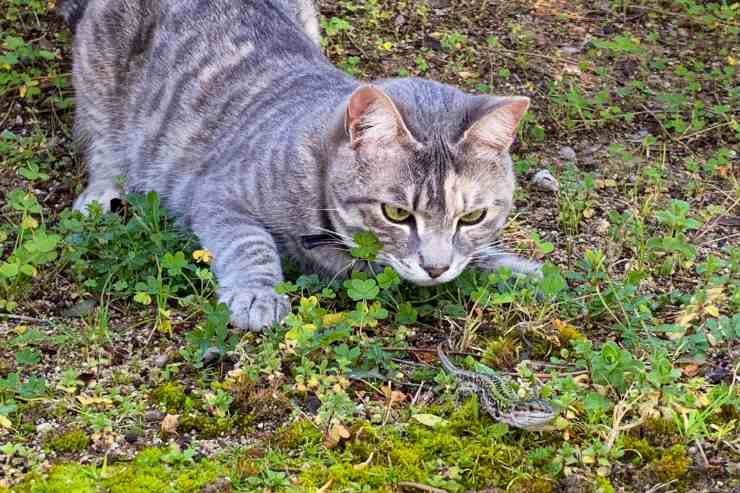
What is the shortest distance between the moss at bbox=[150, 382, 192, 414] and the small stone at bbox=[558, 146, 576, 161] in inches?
112

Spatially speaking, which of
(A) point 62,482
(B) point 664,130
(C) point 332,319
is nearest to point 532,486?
(C) point 332,319

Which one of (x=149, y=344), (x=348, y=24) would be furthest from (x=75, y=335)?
(x=348, y=24)

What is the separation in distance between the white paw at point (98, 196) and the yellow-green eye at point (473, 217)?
1856 millimetres

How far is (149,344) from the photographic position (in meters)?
3.63

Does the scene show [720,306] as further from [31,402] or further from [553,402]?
[31,402]

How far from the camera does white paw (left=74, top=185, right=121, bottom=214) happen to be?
15.8ft

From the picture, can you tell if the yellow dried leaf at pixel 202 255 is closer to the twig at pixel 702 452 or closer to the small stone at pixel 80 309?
the small stone at pixel 80 309

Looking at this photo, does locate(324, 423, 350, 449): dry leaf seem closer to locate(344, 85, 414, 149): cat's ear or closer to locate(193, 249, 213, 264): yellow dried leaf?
locate(193, 249, 213, 264): yellow dried leaf

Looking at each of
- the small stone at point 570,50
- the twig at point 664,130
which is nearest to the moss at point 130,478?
the twig at point 664,130

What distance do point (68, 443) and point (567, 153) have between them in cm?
331

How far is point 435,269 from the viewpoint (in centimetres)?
369

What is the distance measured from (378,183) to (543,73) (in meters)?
2.70

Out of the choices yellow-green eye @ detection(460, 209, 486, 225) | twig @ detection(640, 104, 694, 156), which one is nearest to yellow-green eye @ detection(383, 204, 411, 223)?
yellow-green eye @ detection(460, 209, 486, 225)

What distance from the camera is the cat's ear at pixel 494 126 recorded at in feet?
12.2
